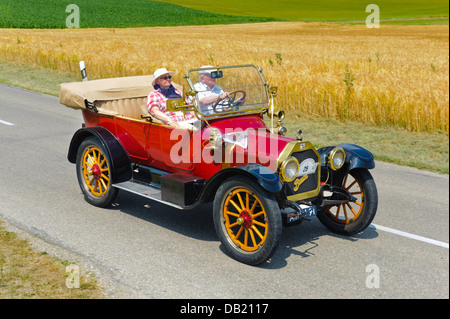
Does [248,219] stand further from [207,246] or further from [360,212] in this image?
[360,212]

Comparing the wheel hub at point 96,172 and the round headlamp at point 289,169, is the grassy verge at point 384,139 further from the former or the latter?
the wheel hub at point 96,172

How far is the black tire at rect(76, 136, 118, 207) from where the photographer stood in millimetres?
6781

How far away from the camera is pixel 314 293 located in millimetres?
4641

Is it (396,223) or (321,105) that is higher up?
(321,105)

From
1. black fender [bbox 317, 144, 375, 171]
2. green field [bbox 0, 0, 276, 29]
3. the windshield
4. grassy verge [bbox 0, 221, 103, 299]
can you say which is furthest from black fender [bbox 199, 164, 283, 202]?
green field [bbox 0, 0, 276, 29]

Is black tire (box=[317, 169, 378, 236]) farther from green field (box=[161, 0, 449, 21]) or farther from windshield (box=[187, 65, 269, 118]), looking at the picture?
green field (box=[161, 0, 449, 21])

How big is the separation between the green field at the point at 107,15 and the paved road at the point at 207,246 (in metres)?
52.6

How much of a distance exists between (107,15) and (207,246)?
67079mm

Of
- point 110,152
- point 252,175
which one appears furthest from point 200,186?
point 110,152

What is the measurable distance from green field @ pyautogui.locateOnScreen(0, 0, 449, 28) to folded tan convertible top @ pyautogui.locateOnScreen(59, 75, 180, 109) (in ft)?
169

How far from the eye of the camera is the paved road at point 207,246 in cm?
474
